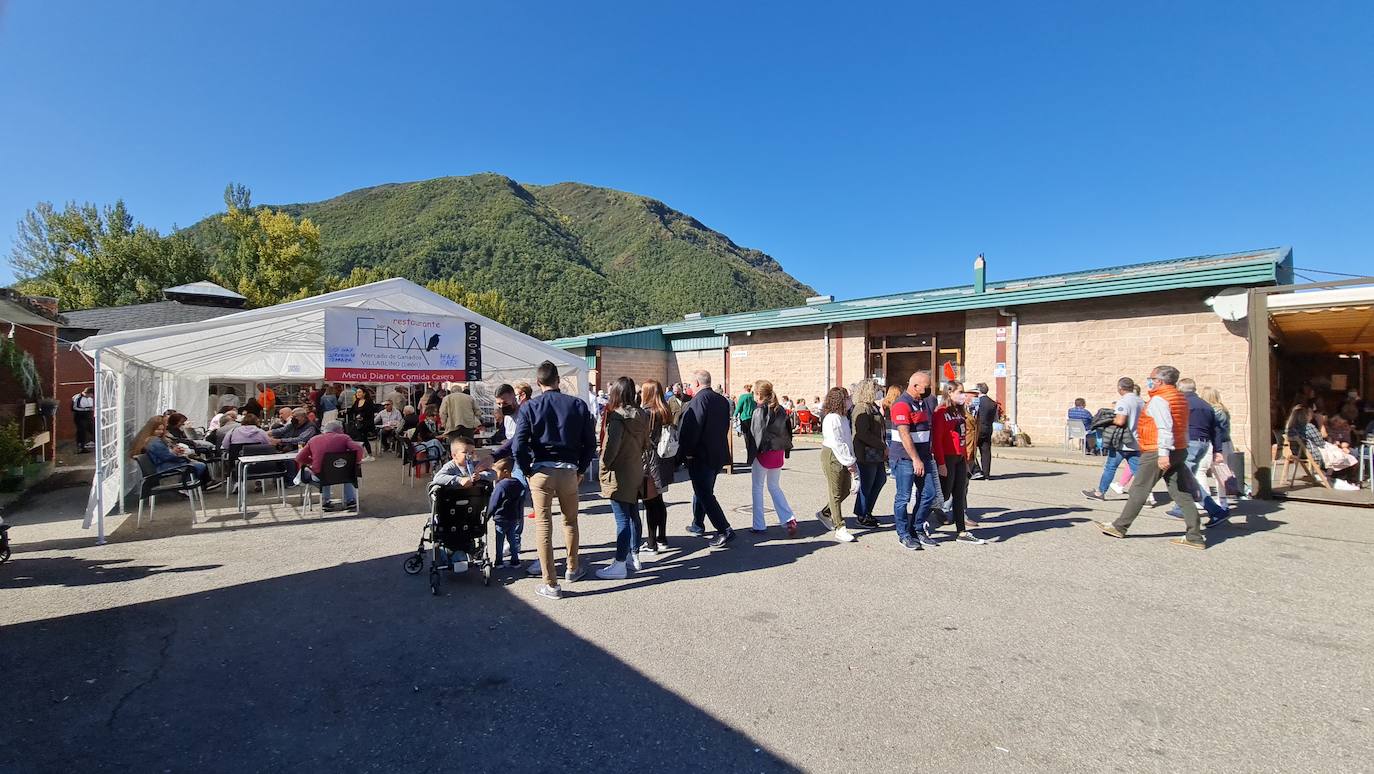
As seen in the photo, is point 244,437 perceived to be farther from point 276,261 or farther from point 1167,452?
point 276,261

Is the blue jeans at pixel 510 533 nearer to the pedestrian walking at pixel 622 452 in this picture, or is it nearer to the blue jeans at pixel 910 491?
the pedestrian walking at pixel 622 452

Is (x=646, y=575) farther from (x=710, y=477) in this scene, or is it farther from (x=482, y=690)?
(x=482, y=690)

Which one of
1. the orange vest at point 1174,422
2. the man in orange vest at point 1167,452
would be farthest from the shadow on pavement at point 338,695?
the orange vest at point 1174,422

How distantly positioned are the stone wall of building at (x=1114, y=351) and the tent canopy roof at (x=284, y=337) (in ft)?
37.9

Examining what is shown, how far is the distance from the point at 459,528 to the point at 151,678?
6.78 ft

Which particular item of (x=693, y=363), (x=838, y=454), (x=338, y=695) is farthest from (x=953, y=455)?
(x=693, y=363)

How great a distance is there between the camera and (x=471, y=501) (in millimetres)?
5152

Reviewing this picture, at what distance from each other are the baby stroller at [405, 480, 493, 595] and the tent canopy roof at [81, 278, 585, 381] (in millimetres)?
4433

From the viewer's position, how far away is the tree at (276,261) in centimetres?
3884

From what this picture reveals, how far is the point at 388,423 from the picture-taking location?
14.8 metres

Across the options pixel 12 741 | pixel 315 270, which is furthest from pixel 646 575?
pixel 315 270

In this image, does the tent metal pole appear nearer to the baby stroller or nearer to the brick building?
the baby stroller

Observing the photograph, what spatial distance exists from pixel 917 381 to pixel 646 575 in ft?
10.4

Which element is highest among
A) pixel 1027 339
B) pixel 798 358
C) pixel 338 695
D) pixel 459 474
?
pixel 1027 339
